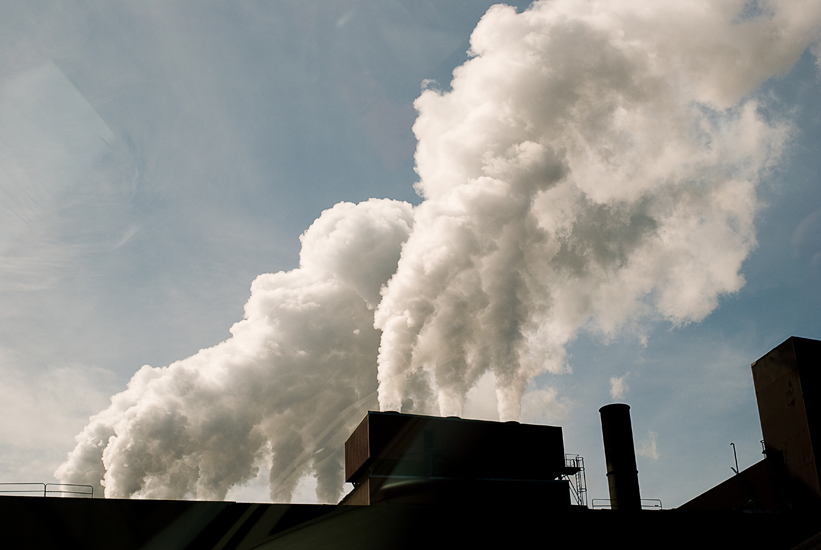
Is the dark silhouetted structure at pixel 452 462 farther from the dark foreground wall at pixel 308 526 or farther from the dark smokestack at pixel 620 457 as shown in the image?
the dark foreground wall at pixel 308 526

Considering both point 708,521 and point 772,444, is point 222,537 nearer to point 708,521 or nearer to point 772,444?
point 708,521

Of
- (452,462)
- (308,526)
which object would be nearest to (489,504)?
(452,462)

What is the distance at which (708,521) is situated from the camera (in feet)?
61.2

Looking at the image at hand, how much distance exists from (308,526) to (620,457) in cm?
1401

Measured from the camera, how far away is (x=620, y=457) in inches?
947

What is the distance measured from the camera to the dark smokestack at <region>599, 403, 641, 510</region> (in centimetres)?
2358

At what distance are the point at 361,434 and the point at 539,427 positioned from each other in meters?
8.64

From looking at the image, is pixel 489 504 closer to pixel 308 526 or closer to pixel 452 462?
pixel 452 462

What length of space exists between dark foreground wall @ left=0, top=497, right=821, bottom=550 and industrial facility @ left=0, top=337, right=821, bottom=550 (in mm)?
29

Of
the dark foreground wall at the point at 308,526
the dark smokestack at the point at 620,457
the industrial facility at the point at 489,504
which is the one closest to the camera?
the dark foreground wall at the point at 308,526

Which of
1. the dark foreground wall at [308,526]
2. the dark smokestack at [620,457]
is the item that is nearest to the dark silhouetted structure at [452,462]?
the dark smokestack at [620,457]

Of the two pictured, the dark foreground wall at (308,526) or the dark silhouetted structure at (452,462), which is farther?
the dark silhouetted structure at (452,462)

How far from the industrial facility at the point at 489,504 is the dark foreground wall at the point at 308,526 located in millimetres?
29

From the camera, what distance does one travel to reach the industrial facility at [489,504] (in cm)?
1551
